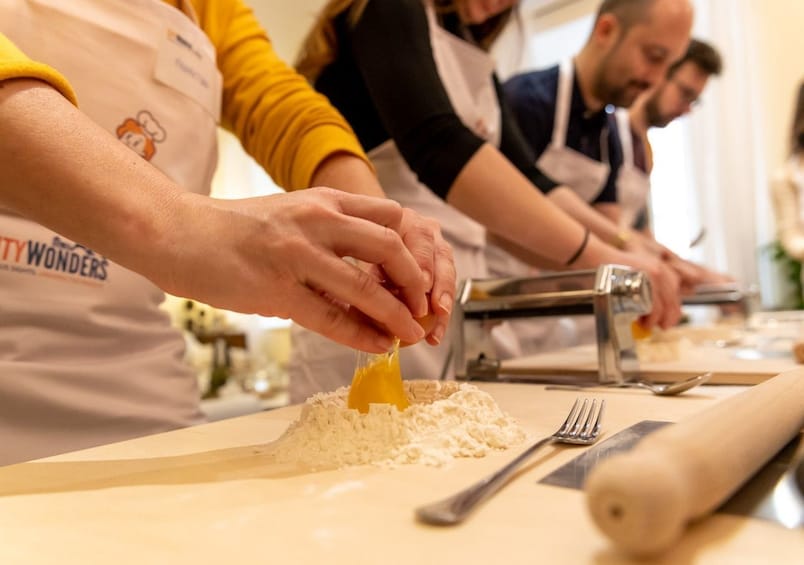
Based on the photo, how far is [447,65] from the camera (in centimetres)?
125

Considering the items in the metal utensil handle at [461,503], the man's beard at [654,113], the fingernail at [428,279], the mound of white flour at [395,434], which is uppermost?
the man's beard at [654,113]

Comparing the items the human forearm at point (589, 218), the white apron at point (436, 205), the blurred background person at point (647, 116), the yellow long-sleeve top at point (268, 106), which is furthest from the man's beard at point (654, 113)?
the yellow long-sleeve top at point (268, 106)

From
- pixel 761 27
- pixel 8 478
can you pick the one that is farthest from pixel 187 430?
pixel 761 27

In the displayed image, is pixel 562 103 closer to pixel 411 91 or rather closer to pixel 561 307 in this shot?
pixel 411 91

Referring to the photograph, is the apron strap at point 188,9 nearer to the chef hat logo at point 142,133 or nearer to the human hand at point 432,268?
the chef hat logo at point 142,133

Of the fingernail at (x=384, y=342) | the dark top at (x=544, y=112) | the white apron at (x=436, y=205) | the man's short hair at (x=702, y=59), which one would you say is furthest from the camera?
the man's short hair at (x=702, y=59)

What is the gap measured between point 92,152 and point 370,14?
723 millimetres

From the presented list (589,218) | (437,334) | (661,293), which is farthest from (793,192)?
(437,334)

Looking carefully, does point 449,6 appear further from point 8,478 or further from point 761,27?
point 761,27

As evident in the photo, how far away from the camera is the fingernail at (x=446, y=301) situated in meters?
0.58

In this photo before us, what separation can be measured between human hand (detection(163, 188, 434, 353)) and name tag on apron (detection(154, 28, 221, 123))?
0.47 metres

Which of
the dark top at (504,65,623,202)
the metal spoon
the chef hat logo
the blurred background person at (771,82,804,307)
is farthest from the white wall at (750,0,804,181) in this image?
the chef hat logo

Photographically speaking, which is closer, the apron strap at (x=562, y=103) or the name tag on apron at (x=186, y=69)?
the name tag on apron at (x=186, y=69)

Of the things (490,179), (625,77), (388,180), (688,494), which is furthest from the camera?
(625,77)
